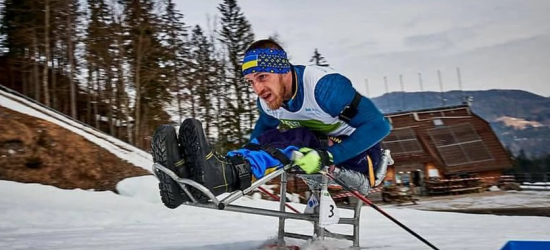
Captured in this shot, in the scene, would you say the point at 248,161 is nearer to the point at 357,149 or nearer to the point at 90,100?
the point at 357,149

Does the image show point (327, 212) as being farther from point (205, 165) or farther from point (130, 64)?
point (130, 64)

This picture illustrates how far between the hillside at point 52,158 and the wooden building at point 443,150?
675 inches

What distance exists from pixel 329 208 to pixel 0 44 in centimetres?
3085

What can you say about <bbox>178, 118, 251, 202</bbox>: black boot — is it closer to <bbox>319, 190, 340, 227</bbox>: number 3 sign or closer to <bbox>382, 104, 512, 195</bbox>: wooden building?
<bbox>319, 190, 340, 227</bbox>: number 3 sign

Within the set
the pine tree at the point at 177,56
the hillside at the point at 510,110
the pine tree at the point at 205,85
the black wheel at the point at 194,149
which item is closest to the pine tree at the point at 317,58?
the hillside at the point at 510,110

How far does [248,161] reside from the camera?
253cm

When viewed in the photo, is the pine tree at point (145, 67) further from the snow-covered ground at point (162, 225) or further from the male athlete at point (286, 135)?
the male athlete at point (286, 135)

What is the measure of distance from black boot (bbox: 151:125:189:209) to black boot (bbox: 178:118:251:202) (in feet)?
0.16

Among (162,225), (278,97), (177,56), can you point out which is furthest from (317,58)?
(278,97)

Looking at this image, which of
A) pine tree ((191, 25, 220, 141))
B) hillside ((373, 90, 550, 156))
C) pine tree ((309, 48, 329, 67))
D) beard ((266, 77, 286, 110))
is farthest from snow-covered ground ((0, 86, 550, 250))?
pine tree ((309, 48, 329, 67))

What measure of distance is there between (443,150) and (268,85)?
26347 millimetres

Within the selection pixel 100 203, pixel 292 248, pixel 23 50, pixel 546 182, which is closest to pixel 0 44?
pixel 23 50

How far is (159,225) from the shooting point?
6363 millimetres

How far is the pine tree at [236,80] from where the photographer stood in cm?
2358
